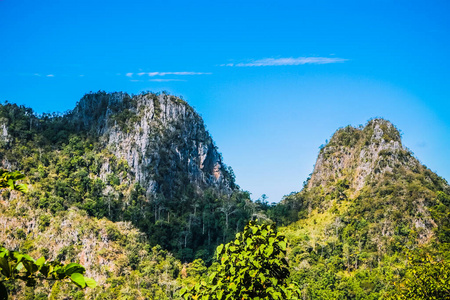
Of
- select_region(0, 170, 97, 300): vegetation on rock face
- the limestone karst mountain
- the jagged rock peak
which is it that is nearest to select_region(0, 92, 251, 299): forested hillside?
the limestone karst mountain

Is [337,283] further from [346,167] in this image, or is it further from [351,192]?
[346,167]

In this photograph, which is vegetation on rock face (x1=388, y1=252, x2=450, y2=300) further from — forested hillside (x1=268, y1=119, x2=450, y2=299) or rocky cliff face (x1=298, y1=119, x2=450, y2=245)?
rocky cliff face (x1=298, y1=119, x2=450, y2=245)

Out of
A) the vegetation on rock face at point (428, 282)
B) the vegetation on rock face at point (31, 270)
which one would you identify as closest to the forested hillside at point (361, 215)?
the vegetation on rock face at point (428, 282)

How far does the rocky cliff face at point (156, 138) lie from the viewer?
226 feet

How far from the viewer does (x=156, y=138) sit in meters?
71.8

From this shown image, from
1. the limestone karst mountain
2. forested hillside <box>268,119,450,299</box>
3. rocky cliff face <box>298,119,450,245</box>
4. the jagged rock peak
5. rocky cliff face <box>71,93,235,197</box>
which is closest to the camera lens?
forested hillside <box>268,119,450,299</box>

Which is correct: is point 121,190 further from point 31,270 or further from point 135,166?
point 31,270

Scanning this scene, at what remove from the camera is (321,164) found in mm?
75688

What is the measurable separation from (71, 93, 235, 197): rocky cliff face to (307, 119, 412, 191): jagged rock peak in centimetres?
1843

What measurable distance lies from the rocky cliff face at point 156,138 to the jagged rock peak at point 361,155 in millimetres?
18433

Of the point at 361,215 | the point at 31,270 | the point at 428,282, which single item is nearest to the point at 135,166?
the point at 361,215

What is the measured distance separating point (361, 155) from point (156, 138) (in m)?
35.0

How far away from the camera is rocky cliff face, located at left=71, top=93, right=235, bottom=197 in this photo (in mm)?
68938

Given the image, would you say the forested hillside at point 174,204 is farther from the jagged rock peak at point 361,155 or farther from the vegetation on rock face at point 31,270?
the vegetation on rock face at point 31,270
